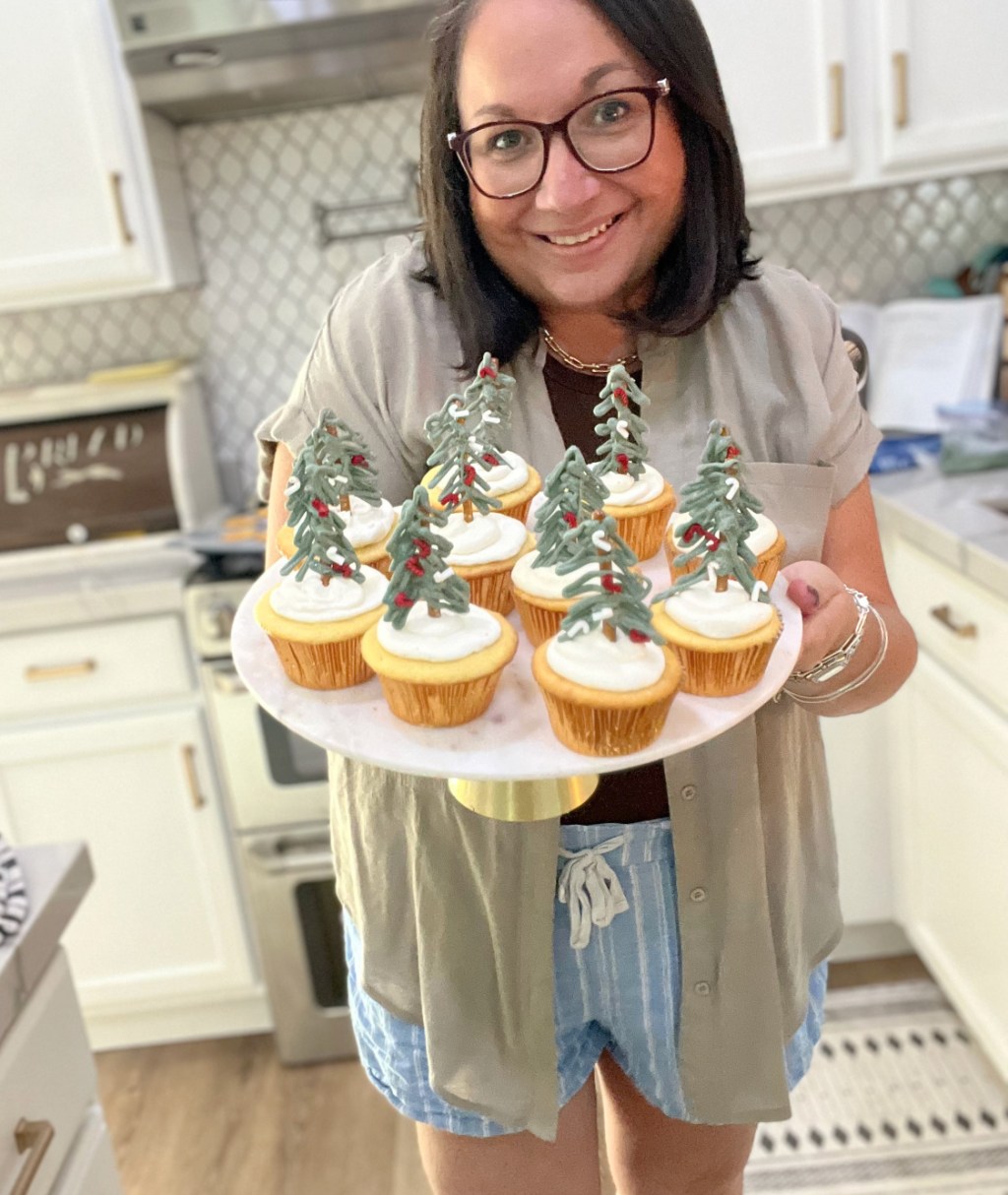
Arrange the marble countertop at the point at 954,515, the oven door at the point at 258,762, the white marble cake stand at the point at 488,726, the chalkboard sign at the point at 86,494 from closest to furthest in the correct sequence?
the white marble cake stand at the point at 488,726 → the marble countertop at the point at 954,515 → the oven door at the point at 258,762 → the chalkboard sign at the point at 86,494

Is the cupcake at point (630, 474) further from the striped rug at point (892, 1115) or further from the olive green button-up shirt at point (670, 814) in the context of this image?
the striped rug at point (892, 1115)

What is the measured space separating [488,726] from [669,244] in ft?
1.66

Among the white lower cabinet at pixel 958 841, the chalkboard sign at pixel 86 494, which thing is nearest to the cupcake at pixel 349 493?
the white lower cabinet at pixel 958 841

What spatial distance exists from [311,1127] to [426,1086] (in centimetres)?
116

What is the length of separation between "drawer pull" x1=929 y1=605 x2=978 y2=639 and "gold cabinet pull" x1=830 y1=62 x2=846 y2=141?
0.98m

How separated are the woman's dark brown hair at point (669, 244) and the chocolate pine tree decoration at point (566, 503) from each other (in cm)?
21

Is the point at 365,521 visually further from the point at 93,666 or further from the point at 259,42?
the point at 259,42

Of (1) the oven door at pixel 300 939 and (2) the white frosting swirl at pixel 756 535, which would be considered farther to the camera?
(1) the oven door at pixel 300 939

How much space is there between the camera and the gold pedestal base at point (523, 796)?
0.73m

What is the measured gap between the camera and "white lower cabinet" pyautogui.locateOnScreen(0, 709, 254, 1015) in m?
1.92

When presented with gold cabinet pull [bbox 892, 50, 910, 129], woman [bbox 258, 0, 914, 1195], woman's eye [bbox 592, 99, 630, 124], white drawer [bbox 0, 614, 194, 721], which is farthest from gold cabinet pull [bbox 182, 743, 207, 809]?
gold cabinet pull [bbox 892, 50, 910, 129]

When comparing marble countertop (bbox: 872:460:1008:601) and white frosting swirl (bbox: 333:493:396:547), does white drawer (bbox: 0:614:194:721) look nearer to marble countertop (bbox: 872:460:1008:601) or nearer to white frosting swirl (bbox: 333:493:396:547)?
white frosting swirl (bbox: 333:493:396:547)

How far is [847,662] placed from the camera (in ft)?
2.79

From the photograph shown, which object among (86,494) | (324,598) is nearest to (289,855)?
(86,494)
